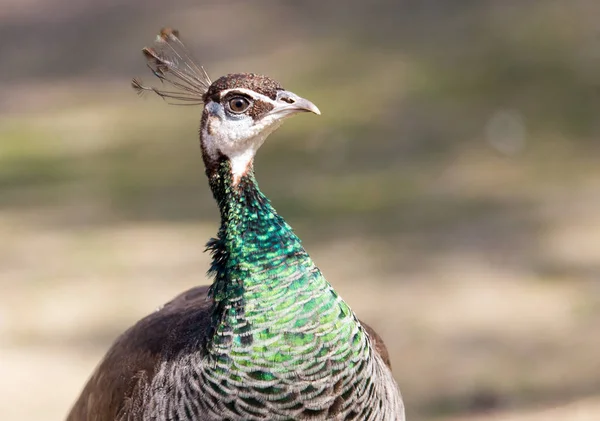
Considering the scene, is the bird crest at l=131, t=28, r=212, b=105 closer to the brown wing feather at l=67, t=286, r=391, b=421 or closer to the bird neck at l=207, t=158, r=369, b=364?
the bird neck at l=207, t=158, r=369, b=364

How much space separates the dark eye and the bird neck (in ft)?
0.45

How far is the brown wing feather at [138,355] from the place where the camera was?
2.89 metres

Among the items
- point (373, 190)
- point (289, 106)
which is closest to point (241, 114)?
point (289, 106)

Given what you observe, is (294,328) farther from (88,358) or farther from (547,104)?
(547,104)

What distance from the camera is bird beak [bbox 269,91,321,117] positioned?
2.66m

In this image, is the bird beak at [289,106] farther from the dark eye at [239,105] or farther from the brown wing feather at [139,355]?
the brown wing feather at [139,355]

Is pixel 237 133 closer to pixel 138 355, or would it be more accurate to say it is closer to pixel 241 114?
pixel 241 114

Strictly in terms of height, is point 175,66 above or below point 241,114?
above

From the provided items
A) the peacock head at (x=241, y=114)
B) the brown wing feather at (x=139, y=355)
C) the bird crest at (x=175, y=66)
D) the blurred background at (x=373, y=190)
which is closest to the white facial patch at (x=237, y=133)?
the peacock head at (x=241, y=114)

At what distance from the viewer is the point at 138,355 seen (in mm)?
3029

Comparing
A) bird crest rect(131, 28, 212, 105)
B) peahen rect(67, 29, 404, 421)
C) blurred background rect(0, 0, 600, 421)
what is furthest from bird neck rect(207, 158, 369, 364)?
blurred background rect(0, 0, 600, 421)

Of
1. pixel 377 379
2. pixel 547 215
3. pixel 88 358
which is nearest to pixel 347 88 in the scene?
pixel 547 215

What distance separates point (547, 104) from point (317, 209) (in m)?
2.59

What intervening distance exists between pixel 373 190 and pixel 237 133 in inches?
197
